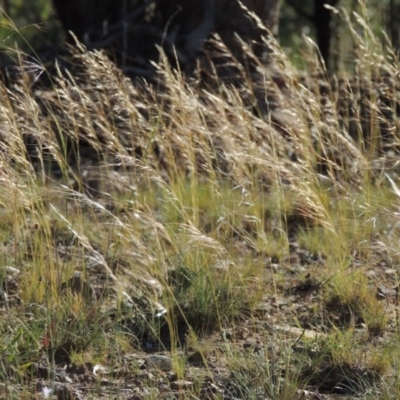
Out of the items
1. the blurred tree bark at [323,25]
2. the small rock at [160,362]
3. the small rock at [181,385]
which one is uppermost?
the blurred tree bark at [323,25]

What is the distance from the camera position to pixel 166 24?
736cm

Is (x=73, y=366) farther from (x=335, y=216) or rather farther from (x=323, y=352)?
(x=335, y=216)

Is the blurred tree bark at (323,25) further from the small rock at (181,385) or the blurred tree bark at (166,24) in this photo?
the small rock at (181,385)

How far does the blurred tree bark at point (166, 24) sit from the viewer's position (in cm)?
748

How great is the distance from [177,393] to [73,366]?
48 centimetres

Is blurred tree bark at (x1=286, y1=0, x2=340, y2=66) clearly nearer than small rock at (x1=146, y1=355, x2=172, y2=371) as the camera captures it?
No

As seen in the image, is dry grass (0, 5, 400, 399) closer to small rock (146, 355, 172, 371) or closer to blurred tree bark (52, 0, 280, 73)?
small rock (146, 355, 172, 371)

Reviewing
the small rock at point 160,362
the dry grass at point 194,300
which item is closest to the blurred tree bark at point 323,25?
the dry grass at point 194,300

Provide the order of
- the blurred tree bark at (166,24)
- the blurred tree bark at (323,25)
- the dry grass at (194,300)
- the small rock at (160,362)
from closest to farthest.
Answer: the dry grass at (194,300)
the small rock at (160,362)
the blurred tree bark at (166,24)
the blurred tree bark at (323,25)

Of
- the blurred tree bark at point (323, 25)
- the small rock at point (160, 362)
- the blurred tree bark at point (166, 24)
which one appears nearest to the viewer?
the small rock at point (160, 362)

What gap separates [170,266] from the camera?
14.4 feet

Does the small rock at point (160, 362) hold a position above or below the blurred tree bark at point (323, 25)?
below

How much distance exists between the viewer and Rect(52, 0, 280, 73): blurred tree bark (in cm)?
748

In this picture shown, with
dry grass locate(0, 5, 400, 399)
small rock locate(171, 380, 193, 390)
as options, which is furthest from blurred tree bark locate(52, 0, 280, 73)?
small rock locate(171, 380, 193, 390)
